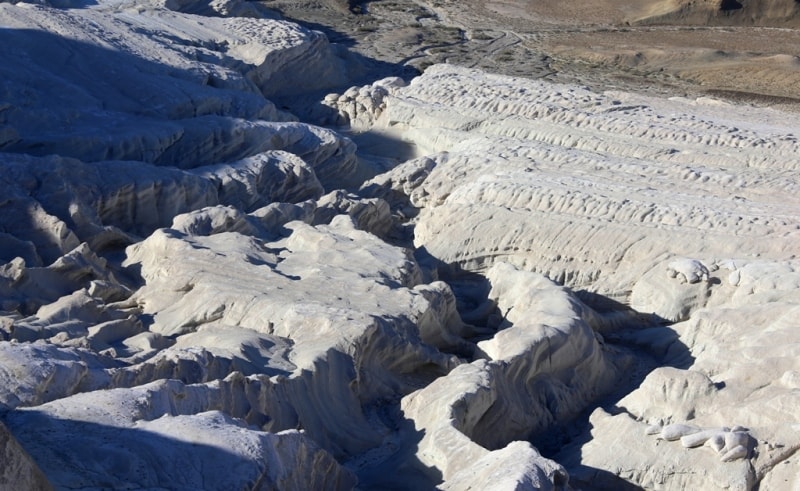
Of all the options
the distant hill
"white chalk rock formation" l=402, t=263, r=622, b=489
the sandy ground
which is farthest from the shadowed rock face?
the distant hill

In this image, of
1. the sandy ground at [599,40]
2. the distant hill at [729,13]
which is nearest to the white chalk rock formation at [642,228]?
the sandy ground at [599,40]


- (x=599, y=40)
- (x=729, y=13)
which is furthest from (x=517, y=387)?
(x=729, y=13)

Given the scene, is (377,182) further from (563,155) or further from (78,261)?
(78,261)

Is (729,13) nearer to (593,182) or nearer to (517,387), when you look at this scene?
(593,182)

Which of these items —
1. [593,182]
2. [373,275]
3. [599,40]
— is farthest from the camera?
[599,40]

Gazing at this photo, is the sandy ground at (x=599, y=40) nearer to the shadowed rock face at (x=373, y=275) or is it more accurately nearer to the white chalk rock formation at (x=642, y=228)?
the shadowed rock face at (x=373, y=275)

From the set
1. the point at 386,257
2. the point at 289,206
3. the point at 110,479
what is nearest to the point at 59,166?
the point at 289,206

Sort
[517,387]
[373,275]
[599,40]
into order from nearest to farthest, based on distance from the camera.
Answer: [517,387], [373,275], [599,40]

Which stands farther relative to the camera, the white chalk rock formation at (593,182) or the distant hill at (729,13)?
the distant hill at (729,13)
